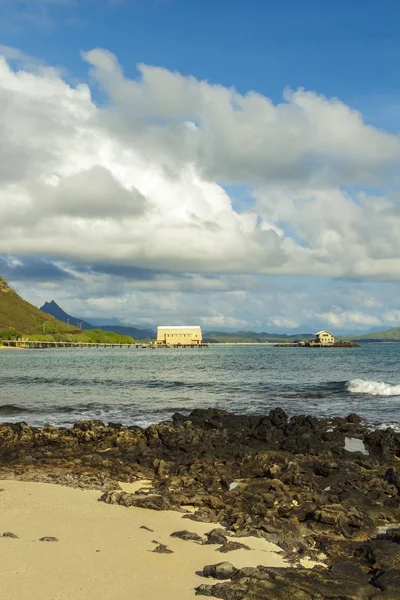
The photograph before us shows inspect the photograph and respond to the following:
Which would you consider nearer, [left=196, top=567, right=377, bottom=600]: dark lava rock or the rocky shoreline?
[left=196, top=567, right=377, bottom=600]: dark lava rock

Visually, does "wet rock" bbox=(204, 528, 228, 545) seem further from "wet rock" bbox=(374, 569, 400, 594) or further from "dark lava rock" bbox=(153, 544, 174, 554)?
"wet rock" bbox=(374, 569, 400, 594)

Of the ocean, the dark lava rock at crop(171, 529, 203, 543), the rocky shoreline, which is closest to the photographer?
the rocky shoreline

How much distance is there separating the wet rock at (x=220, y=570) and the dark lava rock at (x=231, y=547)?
127 cm

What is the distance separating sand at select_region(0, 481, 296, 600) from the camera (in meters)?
10.0

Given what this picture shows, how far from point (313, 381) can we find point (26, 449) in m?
51.8

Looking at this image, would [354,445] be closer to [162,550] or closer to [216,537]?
[216,537]

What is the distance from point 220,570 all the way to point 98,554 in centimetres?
272

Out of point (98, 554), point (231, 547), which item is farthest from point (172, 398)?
point (98, 554)

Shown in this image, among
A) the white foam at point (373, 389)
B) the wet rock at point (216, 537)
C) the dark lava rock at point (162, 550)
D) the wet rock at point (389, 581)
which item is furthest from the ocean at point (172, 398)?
the wet rock at point (389, 581)

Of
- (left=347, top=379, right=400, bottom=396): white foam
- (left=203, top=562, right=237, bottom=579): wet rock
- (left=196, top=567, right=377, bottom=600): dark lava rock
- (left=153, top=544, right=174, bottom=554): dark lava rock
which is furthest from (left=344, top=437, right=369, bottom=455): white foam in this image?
(left=347, top=379, right=400, bottom=396): white foam

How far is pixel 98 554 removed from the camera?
11695 millimetres

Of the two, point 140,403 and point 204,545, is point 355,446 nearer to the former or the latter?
point 204,545

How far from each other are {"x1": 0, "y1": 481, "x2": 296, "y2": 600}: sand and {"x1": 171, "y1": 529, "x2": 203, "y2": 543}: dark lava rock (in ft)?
0.63

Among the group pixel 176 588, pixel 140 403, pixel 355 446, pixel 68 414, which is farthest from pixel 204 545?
pixel 140 403
